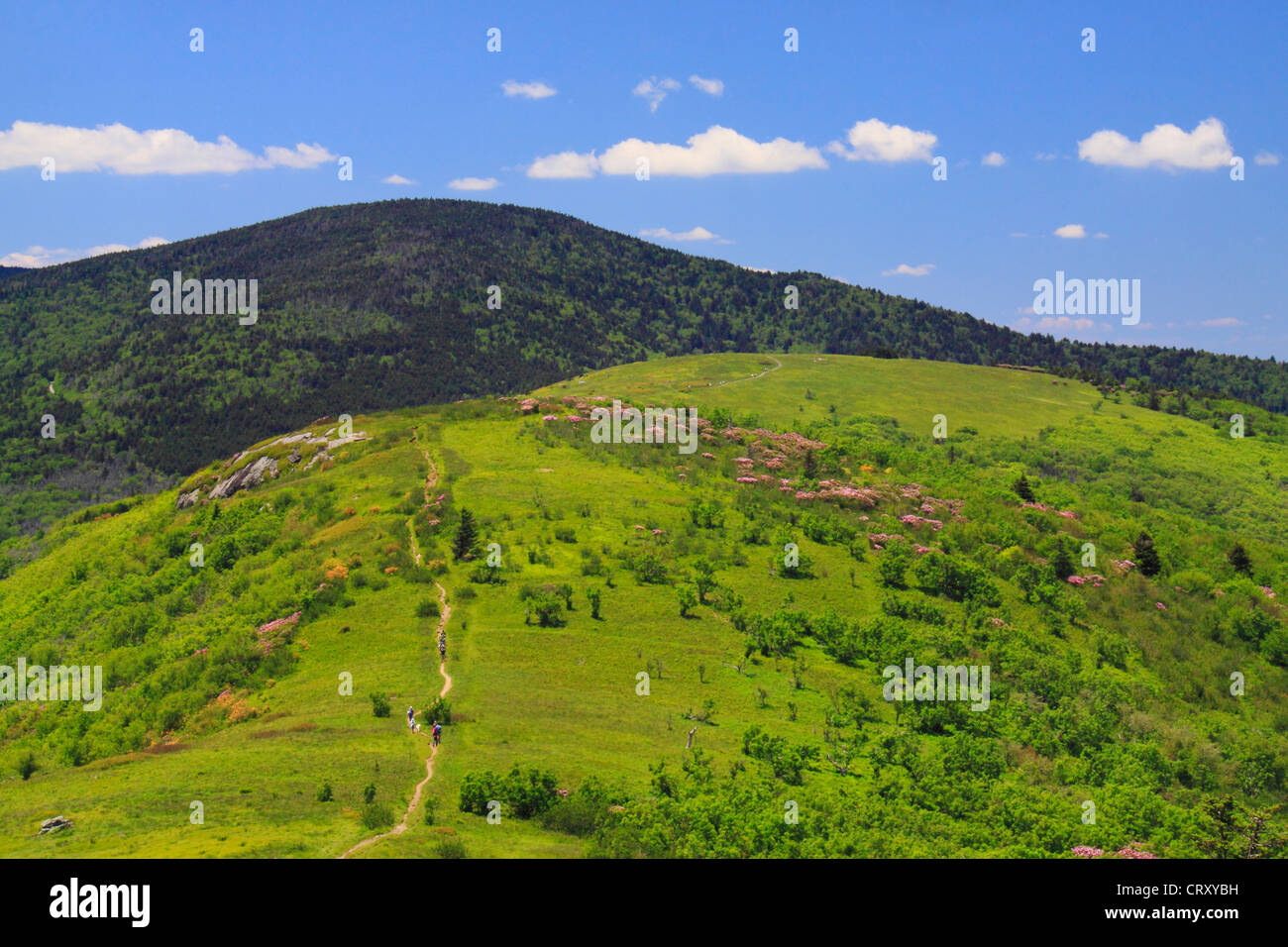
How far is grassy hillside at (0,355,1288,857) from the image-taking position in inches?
1124

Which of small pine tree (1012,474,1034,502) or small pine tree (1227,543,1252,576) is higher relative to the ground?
small pine tree (1012,474,1034,502)

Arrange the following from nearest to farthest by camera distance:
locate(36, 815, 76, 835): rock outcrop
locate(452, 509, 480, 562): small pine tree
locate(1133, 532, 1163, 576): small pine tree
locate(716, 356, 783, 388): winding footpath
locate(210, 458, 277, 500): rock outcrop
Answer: locate(36, 815, 76, 835): rock outcrop < locate(452, 509, 480, 562): small pine tree < locate(1133, 532, 1163, 576): small pine tree < locate(210, 458, 277, 500): rock outcrop < locate(716, 356, 783, 388): winding footpath

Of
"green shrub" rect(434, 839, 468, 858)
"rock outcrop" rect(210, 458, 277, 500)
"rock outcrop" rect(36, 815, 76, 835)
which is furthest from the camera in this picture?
"rock outcrop" rect(210, 458, 277, 500)

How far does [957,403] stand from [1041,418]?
14.5m

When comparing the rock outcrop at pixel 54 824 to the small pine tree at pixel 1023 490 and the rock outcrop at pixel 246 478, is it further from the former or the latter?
the small pine tree at pixel 1023 490

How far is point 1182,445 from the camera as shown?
148 m

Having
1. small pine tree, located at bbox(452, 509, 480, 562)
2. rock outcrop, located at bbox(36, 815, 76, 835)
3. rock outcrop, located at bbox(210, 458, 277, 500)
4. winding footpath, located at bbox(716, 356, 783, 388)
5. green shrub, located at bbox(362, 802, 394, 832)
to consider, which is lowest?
rock outcrop, located at bbox(36, 815, 76, 835)

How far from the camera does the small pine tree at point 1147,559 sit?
7225 centimetres

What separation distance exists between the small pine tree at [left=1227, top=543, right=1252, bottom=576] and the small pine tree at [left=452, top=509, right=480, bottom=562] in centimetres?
6989

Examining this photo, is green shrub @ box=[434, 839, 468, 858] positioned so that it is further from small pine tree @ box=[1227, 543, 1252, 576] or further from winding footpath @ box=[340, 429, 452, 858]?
small pine tree @ box=[1227, 543, 1252, 576]

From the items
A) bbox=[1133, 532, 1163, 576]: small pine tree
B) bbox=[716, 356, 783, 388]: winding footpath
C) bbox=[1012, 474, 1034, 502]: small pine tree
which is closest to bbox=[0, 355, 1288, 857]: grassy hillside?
bbox=[1133, 532, 1163, 576]: small pine tree

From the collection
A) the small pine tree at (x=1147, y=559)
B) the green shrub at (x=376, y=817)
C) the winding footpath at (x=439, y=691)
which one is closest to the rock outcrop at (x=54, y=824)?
the green shrub at (x=376, y=817)

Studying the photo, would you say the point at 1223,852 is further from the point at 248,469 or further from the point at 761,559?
the point at 248,469
